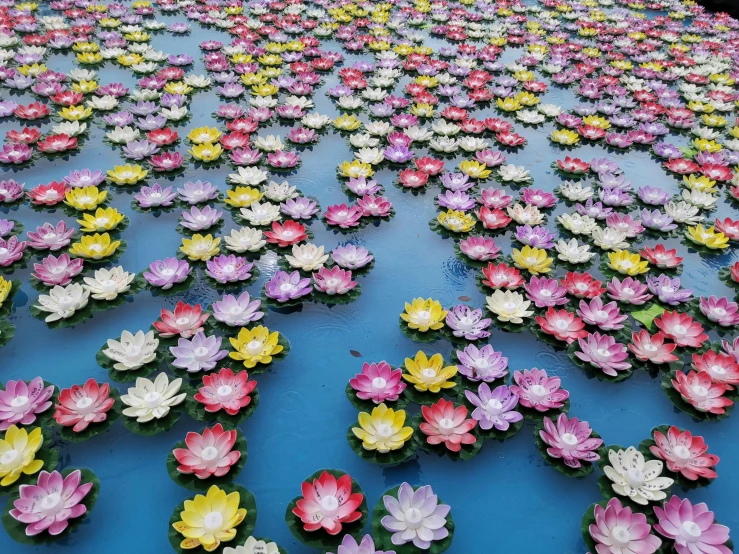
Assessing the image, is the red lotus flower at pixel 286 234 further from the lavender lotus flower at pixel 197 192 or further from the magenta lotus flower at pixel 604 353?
the magenta lotus flower at pixel 604 353

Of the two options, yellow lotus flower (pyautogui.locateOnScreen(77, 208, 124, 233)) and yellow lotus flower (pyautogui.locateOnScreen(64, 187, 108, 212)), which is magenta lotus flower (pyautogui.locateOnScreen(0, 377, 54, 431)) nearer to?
yellow lotus flower (pyautogui.locateOnScreen(77, 208, 124, 233))

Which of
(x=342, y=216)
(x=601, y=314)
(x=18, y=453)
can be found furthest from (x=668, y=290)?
(x=18, y=453)

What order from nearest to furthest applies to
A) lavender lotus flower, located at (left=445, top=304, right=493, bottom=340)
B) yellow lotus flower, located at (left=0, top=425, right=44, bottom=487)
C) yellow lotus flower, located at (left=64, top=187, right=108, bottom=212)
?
1. yellow lotus flower, located at (left=0, top=425, right=44, bottom=487)
2. lavender lotus flower, located at (left=445, top=304, right=493, bottom=340)
3. yellow lotus flower, located at (left=64, top=187, right=108, bottom=212)

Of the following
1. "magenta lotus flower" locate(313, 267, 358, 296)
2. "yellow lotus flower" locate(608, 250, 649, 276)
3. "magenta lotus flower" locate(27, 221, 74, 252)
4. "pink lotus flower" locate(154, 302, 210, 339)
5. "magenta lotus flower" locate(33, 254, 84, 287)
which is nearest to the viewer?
"pink lotus flower" locate(154, 302, 210, 339)

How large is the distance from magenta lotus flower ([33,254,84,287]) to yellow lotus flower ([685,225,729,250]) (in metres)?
3.84

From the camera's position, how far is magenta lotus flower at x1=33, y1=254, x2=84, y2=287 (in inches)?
104

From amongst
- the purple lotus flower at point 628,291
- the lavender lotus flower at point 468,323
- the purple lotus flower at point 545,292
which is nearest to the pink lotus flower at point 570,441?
the lavender lotus flower at point 468,323

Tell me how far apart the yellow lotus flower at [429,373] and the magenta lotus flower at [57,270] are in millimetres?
1870

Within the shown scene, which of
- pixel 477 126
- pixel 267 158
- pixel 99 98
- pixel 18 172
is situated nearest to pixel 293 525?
pixel 267 158

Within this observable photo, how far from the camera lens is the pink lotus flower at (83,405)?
2.00 m

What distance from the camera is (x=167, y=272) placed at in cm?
273

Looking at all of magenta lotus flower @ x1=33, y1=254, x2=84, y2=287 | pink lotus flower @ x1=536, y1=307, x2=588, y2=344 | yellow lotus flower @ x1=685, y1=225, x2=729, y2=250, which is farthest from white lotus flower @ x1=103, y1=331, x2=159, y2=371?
yellow lotus flower @ x1=685, y1=225, x2=729, y2=250

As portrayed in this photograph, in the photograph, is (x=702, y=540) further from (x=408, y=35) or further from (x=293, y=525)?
(x=408, y=35)

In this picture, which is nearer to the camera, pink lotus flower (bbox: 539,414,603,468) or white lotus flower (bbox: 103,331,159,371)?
pink lotus flower (bbox: 539,414,603,468)
